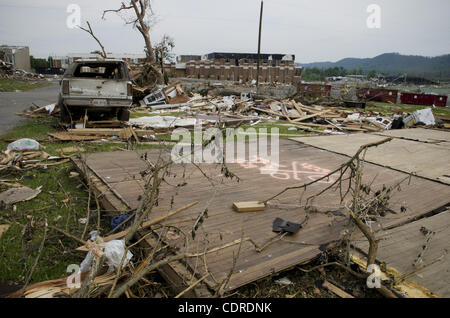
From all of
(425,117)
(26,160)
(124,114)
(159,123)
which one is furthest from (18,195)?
(425,117)

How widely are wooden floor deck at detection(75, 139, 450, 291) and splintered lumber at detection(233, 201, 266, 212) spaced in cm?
6

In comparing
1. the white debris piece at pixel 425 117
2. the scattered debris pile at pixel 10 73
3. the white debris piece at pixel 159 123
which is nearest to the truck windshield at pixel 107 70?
the white debris piece at pixel 159 123

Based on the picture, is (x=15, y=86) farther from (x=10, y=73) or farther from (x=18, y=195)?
(x=18, y=195)

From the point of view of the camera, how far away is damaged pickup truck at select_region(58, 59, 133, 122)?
8664 mm

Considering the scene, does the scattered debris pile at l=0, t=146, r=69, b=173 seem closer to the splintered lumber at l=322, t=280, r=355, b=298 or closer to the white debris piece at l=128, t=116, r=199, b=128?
the white debris piece at l=128, t=116, r=199, b=128

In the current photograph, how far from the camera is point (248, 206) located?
11.7ft

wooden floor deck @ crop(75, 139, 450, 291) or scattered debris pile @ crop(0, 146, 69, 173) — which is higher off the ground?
scattered debris pile @ crop(0, 146, 69, 173)

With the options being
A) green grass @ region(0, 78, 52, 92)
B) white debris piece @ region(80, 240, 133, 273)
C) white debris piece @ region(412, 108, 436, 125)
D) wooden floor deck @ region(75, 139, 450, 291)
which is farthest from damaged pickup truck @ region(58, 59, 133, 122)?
green grass @ region(0, 78, 52, 92)

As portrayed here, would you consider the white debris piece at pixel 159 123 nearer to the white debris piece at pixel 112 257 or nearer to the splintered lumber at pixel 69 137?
the splintered lumber at pixel 69 137

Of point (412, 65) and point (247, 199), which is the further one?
point (412, 65)

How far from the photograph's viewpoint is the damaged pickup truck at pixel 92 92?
28.4 feet

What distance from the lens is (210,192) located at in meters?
4.12

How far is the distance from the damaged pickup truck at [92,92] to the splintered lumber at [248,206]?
22.3 ft

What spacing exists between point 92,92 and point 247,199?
6.97 metres
